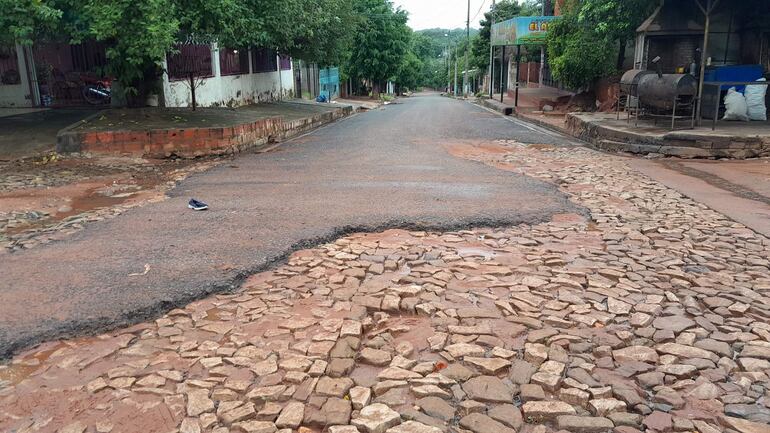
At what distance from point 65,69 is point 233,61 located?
6.53 meters

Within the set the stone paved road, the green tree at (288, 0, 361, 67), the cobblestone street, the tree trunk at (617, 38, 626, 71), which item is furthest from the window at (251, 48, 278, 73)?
the cobblestone street


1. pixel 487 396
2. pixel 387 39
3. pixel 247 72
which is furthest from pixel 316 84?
pixel 487 396

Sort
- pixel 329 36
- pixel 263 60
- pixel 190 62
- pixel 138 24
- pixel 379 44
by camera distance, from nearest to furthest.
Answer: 1. pixel 138 24
2. pixel 190 62
3. pixel 329 36
4. pixel 263 60
5. pixel 379 44

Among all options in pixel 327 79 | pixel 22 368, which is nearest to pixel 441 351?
pixel 22 368

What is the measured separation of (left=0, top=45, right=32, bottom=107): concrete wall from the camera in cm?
1638

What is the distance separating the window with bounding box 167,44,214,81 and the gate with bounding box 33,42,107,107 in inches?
70.0

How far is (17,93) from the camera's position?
16469mm

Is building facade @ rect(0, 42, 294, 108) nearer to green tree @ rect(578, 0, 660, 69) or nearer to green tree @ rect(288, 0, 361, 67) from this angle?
green tree @ rect(288, 0, 361, 67)

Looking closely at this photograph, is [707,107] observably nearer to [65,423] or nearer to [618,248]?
[618,248]

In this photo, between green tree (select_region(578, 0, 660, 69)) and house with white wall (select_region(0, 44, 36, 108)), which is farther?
green tree (select_region(578, 0, 660, 69))

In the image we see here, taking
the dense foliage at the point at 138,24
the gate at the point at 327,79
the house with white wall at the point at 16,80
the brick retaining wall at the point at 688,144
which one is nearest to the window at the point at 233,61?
the house with white wall at the point at 16,80

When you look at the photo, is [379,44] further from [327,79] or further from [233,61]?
[233,61]

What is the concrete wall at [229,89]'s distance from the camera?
1670cm

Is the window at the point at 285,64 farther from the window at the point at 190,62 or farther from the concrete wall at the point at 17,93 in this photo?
the concrete wall at the point at 17,93
